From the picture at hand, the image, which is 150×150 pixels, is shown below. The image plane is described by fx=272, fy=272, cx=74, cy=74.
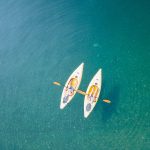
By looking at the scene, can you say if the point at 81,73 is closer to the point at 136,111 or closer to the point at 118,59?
the point at 118,59

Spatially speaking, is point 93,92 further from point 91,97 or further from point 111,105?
point 111,105

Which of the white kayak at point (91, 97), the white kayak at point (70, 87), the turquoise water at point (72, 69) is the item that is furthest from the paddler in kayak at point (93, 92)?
the white kayak at point (70, 87)

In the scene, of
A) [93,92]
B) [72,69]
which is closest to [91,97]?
[93,92]

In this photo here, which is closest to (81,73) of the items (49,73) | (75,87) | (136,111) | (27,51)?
(75,87)

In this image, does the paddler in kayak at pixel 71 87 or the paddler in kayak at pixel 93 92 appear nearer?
the paddler in kayak at pixel 93 92

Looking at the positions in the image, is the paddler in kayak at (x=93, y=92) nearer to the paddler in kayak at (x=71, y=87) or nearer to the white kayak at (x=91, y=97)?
the white kayak at (x=91, y=97)

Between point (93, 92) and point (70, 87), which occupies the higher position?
point (70, 87)
